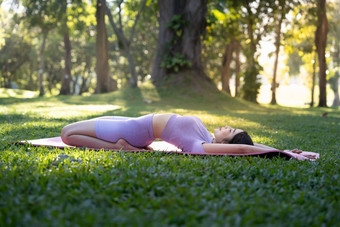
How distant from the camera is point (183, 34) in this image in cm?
1755

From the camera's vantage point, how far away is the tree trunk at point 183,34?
56.7ft

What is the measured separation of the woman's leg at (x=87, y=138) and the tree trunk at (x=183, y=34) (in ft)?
42.8

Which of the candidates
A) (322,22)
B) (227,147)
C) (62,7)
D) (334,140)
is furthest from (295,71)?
(227,147)

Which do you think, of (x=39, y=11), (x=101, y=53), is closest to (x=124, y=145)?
(x=101, y=53)

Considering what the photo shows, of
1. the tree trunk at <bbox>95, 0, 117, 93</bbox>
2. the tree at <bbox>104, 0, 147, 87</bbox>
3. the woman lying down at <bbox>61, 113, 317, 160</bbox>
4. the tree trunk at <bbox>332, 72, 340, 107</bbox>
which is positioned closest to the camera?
the woman lying down at <bbox>61, 113, 317, 160</bbox>

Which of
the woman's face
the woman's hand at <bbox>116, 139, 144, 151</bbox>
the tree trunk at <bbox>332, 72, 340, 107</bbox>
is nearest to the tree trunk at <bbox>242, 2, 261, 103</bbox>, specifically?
the woman's face

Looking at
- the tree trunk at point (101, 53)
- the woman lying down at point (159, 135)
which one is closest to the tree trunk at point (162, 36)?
the tree trunk at point (101, 53)

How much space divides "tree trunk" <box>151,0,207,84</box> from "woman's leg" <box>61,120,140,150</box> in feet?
42.8

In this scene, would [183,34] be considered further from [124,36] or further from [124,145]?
[124,145]

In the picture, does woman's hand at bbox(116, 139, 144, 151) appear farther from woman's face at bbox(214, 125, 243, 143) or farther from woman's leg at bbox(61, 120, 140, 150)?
woman's face at bbox(214, 125, 243, 143)

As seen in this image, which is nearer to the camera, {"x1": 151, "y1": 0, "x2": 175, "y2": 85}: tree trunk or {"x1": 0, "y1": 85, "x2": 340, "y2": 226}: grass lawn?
{"x1": 0, "y1": 85, "x2": 340, "y2": 226}: grass lawn

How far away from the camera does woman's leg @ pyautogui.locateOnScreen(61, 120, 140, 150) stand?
4840mm

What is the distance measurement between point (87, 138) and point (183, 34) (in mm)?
13623

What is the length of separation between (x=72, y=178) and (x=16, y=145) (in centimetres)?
229
